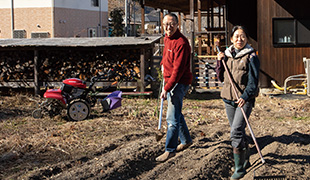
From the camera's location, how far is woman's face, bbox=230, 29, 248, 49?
220 inches

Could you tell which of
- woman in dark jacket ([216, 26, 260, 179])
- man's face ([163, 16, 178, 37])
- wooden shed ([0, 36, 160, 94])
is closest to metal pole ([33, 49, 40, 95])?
wooden shed ([0, 36, 160, 94])

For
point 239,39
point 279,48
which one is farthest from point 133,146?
point 279,48

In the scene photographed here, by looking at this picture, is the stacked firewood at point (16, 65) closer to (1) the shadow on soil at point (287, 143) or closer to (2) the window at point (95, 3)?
(1) the shadow on soil at point (287, 143)

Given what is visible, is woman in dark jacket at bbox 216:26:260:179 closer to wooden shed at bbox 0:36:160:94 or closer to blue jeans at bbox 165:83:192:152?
blue jeans at bbox 165:83:192:152

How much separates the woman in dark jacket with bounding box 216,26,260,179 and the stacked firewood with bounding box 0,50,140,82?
27.1 ft

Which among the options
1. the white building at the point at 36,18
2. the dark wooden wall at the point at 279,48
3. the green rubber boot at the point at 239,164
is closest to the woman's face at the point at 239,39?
the green rubber boot at the point at 239,164

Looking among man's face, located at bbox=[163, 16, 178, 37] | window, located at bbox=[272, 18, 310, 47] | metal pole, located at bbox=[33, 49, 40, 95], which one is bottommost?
metal pole, located at bbox=[33, 49, 40, 95]

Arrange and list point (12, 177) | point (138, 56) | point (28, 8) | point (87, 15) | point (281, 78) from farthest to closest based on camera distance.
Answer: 1. point (87, 15)
2. point (28, 8)
3. point (281, 78)
4. point (138, 56)
5. point (12, 177)

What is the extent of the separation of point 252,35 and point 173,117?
1069 centimetres

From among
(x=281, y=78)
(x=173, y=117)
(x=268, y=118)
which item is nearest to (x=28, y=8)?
(x=281, y=78)

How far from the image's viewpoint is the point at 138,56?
45.3 feet

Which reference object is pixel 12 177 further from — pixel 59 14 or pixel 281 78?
pixel 59 14

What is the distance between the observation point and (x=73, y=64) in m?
14.0

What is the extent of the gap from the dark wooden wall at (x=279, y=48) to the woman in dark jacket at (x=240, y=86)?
9.37 metres
